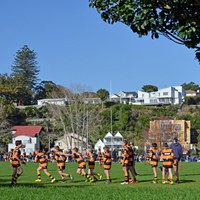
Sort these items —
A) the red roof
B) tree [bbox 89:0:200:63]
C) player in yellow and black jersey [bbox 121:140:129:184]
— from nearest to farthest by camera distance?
tree [bbox 89:0:200:63], player in yellow and black jersey [bbox 121:140:129:184], the red roof

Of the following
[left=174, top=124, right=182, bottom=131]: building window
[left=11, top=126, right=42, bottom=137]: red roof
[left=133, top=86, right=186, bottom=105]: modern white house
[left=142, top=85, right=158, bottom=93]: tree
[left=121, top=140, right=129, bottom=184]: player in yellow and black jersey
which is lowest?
[left=121, top=140, right=129, bottom=184]: player in yellow and black jersey

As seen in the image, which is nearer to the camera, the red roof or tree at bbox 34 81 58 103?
the red roof

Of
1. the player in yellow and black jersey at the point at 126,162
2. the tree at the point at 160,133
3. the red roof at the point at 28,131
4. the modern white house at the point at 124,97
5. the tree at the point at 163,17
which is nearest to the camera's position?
the tree at the point at 163,17

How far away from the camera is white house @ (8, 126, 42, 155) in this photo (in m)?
82.7

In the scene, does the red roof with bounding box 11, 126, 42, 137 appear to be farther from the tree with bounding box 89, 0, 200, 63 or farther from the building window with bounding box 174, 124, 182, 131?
the tree with bounding box 89, 0, 200, 63

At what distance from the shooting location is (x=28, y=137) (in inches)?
3273

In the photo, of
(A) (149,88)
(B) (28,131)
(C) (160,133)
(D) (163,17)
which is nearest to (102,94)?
(A) (149,88)

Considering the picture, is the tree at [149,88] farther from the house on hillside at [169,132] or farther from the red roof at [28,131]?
the red roof at [28,131]

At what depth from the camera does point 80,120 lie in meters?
76.9

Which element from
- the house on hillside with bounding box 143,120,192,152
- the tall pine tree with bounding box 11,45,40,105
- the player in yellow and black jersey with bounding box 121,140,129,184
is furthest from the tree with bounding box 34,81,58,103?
the player in yellow and black jersey with bounding box 121,140,129,184

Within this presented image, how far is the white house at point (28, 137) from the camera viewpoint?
8269 centimetres

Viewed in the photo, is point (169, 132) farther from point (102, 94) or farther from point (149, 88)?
point (149, 88)

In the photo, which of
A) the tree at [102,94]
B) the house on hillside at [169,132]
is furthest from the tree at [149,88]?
the house on hillside at [169,132]

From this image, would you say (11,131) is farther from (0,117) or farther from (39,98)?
(39,98)
